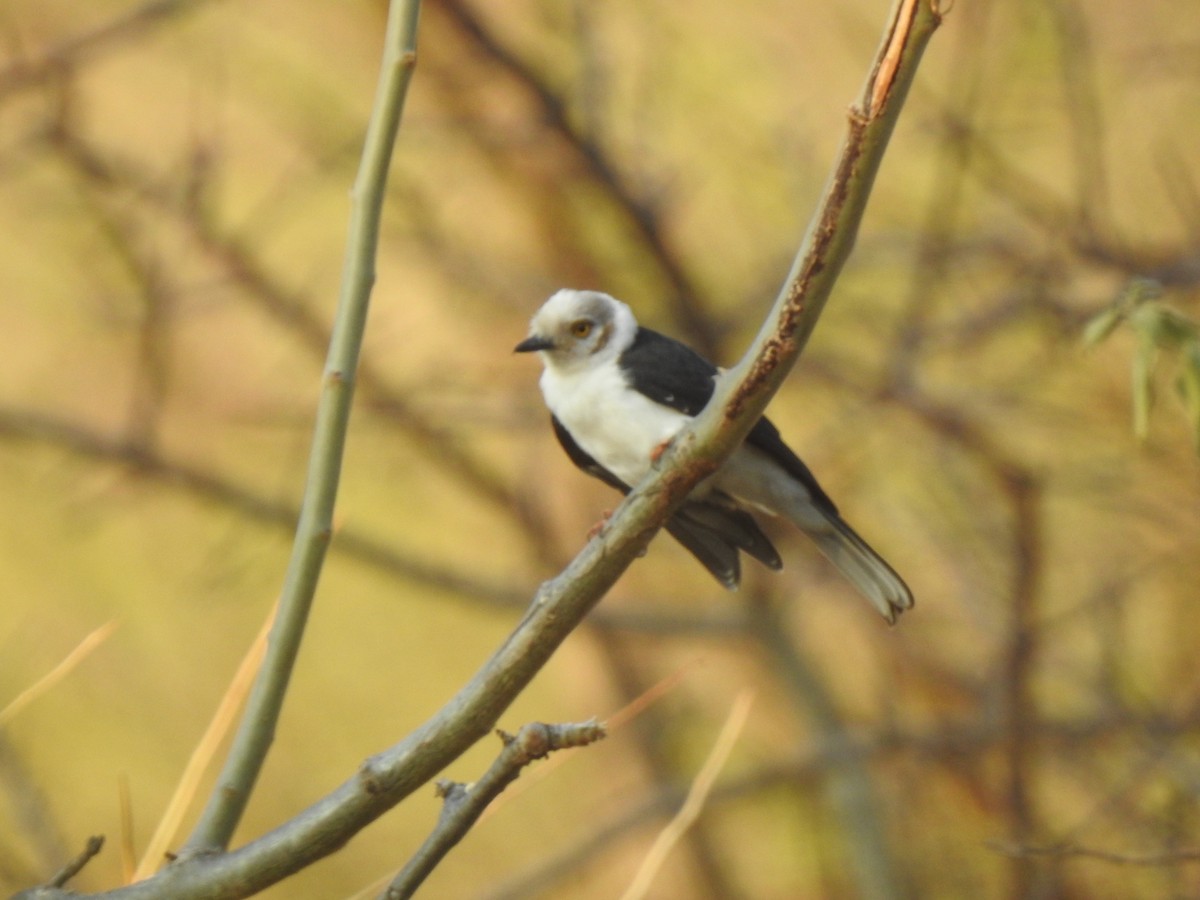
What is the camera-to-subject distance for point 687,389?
370cm

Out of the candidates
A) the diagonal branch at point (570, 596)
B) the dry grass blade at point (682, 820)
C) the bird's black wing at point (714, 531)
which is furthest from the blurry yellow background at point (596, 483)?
the diagonal branch at point (570, 596)

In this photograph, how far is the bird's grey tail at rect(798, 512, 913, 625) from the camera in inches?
131

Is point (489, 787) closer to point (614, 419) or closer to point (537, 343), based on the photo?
point (614, 419)

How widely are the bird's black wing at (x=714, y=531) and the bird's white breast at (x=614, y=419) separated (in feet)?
0.28

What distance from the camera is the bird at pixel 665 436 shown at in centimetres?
364

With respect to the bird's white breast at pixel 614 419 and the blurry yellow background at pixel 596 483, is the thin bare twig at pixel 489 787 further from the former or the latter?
the blurry yellow background at pixel 596 483

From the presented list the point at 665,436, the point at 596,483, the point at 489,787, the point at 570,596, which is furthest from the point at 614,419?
the point at 596,483

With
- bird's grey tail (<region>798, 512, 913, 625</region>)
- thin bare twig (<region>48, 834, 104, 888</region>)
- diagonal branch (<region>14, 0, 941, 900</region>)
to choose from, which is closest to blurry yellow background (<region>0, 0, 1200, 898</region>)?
bird's grey tail (<region>798, 512, 913, 625</region>)

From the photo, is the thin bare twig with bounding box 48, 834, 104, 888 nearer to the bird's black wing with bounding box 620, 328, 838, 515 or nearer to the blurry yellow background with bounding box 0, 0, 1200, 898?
the bird's black wing with bounding box 620, 328, 838, 515

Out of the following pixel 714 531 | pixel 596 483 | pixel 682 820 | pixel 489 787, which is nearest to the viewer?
pixel 489 787

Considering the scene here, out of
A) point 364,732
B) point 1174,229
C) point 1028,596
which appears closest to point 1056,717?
point 1028,596

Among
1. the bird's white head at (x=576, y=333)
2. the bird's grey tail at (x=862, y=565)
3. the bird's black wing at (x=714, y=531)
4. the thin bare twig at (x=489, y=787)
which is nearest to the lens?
the thin bare twig at (x=489, y=787)

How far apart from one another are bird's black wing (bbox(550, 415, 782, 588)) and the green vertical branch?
6.22 feet

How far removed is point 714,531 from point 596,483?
3.66 metres
